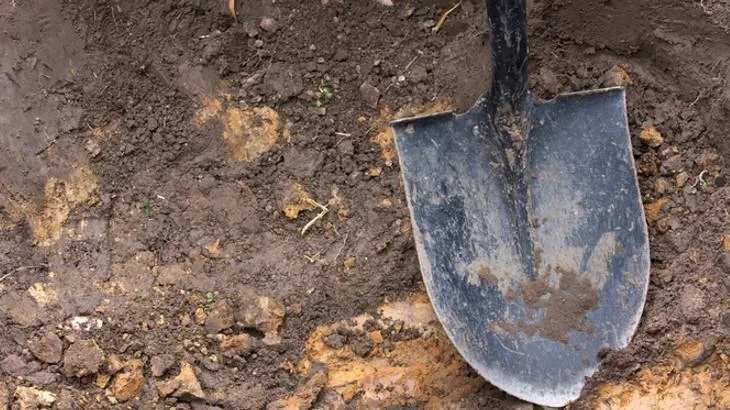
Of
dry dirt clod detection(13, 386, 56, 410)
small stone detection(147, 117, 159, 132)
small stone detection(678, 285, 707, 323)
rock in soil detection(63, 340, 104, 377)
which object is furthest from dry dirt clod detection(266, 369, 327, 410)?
small stone detection(678, 285, 707, 323)

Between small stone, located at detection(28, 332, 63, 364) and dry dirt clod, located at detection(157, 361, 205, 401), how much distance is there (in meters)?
0.33

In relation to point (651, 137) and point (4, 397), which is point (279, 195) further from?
point (651, 137)

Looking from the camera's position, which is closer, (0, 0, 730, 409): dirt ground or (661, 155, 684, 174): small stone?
(0, 0, 730, 409): dirt ground

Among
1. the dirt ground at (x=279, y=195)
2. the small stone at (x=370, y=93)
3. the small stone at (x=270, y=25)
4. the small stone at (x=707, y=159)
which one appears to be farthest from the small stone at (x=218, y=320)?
the small stone at (x=707, y=159)

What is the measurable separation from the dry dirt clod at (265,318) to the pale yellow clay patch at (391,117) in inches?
25.3

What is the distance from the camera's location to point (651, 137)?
2785 millimetres

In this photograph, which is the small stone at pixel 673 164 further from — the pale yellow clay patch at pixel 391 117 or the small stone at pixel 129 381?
the small stone at pixel 129 381

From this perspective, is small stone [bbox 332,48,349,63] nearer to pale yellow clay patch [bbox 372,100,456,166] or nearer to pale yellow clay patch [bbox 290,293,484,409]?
pale yellow clay patch [bbox 372,100,456,166]

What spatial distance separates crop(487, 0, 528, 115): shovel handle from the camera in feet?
7.66

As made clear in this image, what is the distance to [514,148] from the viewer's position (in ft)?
8.54

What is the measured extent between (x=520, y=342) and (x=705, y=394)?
0.58 m

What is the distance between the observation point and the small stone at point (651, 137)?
2781 millimetres

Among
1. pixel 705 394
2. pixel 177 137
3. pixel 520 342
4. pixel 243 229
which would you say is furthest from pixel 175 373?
pixel 705 394

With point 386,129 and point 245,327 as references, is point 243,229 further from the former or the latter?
point 386,129
